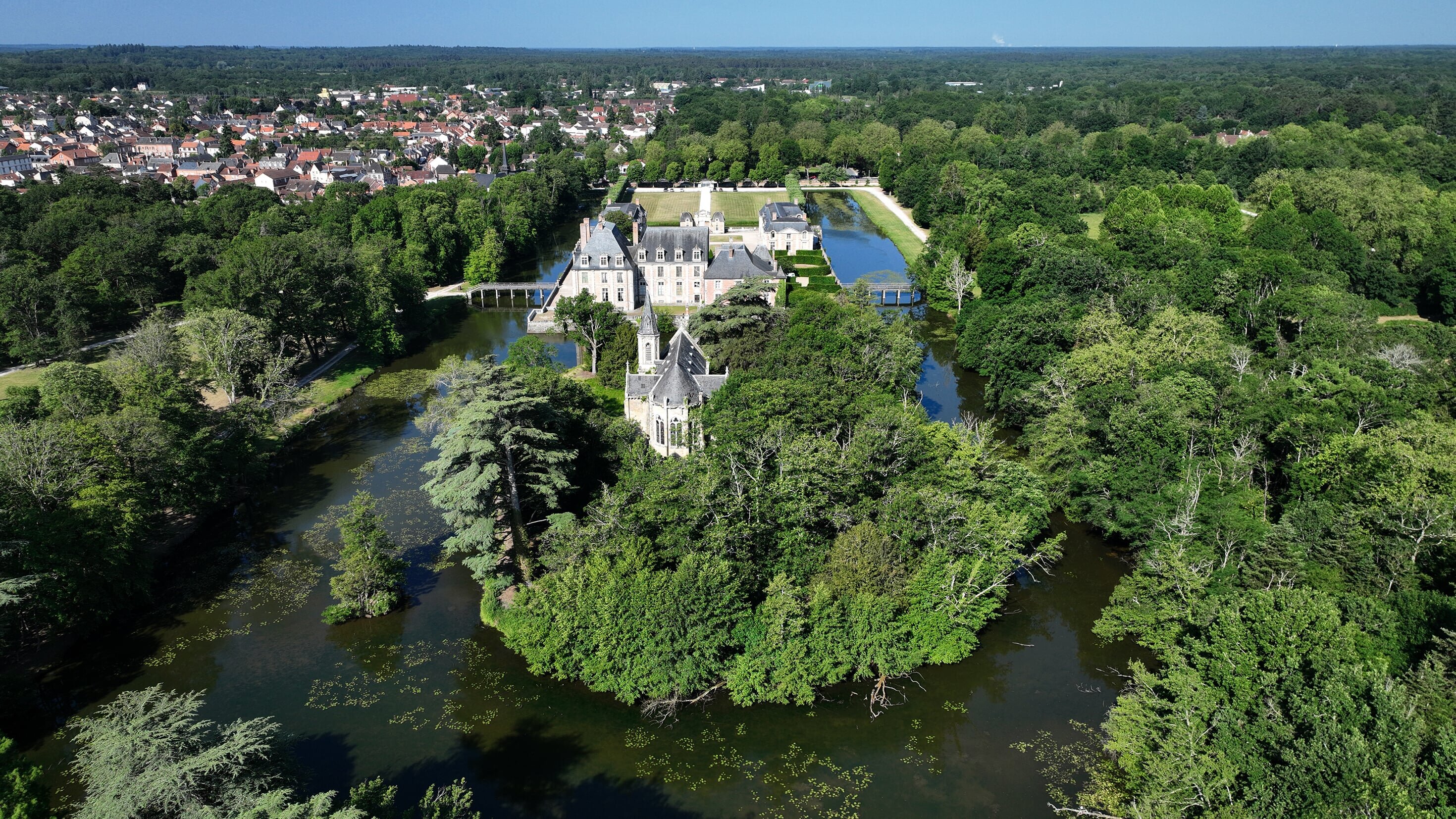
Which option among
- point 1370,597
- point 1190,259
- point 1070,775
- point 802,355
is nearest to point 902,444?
point 802,355

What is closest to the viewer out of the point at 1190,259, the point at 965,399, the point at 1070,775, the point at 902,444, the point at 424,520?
the point at 1070,775

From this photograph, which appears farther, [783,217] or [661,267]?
[783,217]

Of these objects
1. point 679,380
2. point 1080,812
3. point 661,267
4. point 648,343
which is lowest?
point 1080,812

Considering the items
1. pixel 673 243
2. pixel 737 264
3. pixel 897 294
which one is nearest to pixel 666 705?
pixel 737 264

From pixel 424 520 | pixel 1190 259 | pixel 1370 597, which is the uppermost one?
pixel 1190 259

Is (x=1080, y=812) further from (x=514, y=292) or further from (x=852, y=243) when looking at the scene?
(x=852, y=243)

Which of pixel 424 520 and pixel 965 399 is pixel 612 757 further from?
pixel 965 399

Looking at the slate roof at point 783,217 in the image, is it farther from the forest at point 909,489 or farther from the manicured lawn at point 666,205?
the forest at point 909,489
